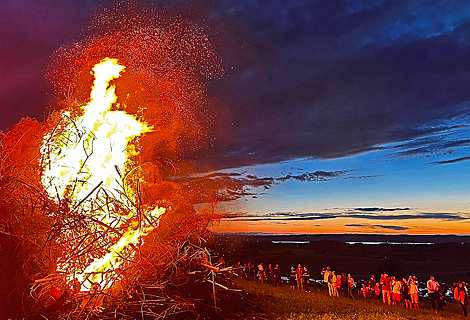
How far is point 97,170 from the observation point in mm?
8922

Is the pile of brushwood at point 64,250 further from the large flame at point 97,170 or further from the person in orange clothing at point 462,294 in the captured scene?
the person in orange clothing at point 462,294

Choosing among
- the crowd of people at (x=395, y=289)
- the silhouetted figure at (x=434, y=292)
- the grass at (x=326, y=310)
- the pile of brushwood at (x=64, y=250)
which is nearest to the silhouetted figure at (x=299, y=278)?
the crowd of people at (x=395, y=289)

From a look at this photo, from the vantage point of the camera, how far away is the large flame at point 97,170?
866 cm

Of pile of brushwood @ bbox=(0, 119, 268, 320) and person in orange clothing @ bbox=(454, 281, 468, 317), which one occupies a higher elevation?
pile of brushwood @ bbox=(0, 119, 268, 320)

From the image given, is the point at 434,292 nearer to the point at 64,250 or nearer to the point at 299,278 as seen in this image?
the point at 299,278

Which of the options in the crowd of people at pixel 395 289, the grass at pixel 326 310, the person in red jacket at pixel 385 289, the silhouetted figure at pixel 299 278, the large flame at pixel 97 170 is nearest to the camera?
the large flame at pixel 97 170

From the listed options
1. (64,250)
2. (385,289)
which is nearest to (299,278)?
(385,289)

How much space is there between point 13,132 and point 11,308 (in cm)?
460

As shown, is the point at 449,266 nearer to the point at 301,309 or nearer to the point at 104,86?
the point at 301,309

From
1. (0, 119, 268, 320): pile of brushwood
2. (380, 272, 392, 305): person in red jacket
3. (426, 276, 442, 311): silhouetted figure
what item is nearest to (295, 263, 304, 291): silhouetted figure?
(380, 272, 392, 305): person in red jacket

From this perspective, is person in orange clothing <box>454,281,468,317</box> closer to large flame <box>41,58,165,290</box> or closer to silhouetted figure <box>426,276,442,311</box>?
silhouetted figure <box>426,276,442,311</box>

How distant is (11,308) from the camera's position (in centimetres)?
827

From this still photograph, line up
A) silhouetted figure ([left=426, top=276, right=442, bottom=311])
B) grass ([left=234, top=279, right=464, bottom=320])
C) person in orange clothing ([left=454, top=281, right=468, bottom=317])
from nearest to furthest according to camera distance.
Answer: grass ([left=234, top=279, right=464, bottom=320]) → person in orange clothing ([left=454, top=281, right=468, bottom=317]) → silhouetted figure ([left=426, top=276, right=442, bottom=311])

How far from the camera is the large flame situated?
28.4ft
